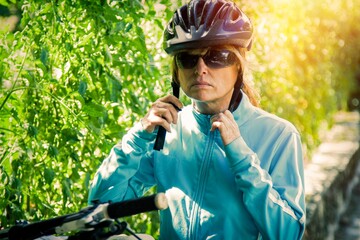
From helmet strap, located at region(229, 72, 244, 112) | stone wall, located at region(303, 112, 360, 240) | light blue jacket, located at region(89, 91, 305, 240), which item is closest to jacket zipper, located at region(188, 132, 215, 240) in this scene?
light blue jacket, located at region(89, 91, 305, 240)

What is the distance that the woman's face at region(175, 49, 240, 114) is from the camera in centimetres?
247

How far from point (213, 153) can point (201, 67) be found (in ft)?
1.09

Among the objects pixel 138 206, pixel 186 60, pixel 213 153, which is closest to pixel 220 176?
pixel 213 153

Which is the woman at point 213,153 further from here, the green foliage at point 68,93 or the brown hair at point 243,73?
the green foliage at point 68,93

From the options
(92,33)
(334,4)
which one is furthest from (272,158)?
(334,4)

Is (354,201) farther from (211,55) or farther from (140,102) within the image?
(211,55)

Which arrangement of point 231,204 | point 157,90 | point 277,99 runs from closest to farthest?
point 231,204 → point 157,90 → point 277,99

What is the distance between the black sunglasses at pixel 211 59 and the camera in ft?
8.14

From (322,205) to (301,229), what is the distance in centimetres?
432

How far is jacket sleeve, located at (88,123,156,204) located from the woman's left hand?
28 cm

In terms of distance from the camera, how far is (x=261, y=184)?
2236mm

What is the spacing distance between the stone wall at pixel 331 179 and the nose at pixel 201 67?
3190mm

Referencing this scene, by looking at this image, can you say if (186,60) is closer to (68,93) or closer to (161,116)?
(161,116)

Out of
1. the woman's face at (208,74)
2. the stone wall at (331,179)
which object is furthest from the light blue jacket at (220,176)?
the stone wall at (331,179)
